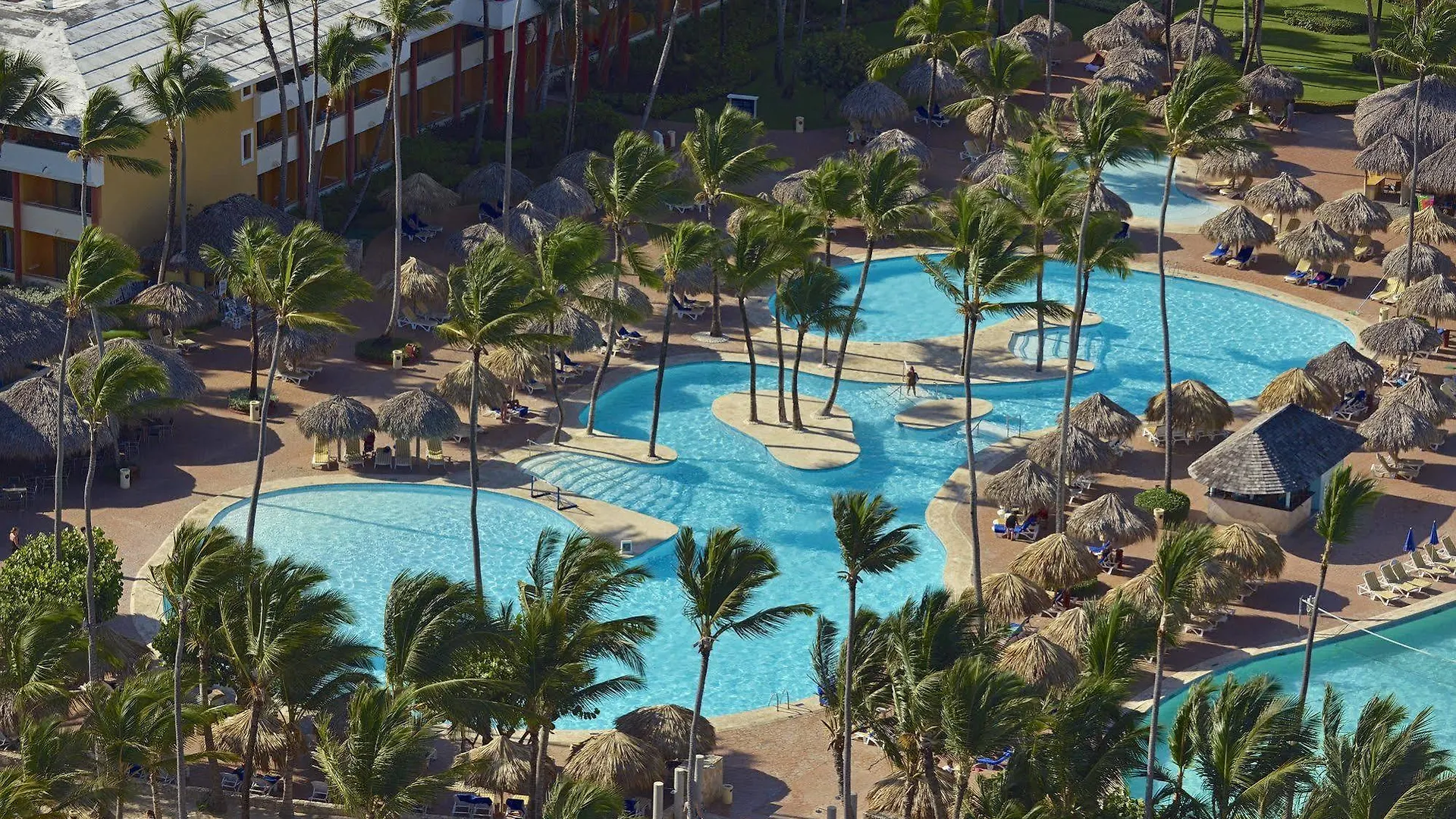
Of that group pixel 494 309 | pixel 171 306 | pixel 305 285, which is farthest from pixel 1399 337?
pixel 171 306

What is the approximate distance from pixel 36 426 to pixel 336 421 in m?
5.98

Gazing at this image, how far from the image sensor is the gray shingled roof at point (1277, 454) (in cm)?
4422

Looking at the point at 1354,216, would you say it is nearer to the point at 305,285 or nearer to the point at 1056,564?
Result: the point at 1056,564

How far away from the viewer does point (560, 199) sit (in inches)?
2285

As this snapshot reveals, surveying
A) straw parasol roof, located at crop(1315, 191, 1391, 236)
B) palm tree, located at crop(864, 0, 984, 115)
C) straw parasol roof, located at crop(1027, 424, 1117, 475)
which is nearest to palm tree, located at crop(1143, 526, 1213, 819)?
straw parasol roof, located at crop(1027, 424, 1117, 475)

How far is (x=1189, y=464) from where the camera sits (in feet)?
155

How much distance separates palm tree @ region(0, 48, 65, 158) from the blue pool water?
11.3 metres

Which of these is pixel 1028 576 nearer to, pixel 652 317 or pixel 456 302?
pixel 456 302

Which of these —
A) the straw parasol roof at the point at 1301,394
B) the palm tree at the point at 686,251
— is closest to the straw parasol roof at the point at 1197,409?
the straw parasol roof at the point at 1301,394

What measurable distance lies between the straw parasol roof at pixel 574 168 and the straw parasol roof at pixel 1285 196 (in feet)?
60.3

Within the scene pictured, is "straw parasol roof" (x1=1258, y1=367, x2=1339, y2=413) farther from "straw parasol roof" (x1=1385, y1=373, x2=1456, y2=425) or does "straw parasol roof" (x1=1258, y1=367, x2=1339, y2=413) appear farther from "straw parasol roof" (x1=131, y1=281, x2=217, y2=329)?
"straw parasol roof" (x1=131, y1=281, x2=217, y2=329)

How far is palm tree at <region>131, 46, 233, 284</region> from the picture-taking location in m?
50.7

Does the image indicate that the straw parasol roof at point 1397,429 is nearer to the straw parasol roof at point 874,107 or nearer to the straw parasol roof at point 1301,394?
the straw parasol roof at point 1301,394

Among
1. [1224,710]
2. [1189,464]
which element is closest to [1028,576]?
[1189,464]
